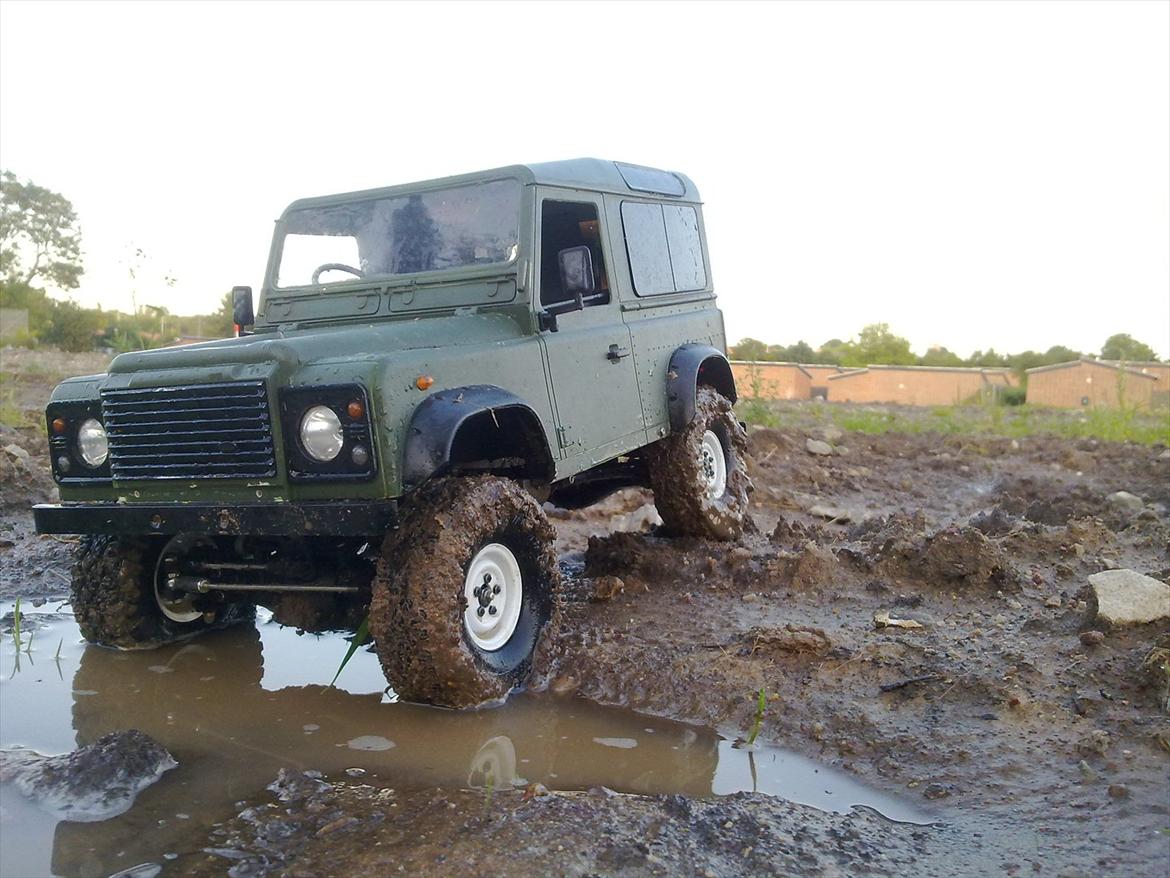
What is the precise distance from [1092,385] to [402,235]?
1735 cm

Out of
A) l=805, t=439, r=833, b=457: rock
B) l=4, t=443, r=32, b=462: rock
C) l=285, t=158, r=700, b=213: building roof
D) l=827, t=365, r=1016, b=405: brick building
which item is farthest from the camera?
l=827, t=365, r=1016, b=405: brick building

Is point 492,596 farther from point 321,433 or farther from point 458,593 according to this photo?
point 321,433

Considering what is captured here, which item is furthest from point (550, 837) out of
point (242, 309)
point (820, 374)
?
point (820, 374)

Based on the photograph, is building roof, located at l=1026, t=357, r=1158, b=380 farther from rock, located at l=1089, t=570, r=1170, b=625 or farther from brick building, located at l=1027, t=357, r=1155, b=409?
rock, located at l=1089, t=570, r=1170, b=625

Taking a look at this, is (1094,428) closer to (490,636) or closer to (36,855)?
(490,636)

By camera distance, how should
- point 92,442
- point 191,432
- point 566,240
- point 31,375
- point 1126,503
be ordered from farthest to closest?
1. point 31,375
2. point 1126,503
3. point 566,240
4. point 92,442
5. point 191,432

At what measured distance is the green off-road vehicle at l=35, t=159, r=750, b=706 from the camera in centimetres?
379

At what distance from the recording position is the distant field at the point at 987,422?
39.8ft

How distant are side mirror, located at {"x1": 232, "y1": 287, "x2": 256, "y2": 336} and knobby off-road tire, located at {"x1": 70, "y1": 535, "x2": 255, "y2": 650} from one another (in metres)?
1.34

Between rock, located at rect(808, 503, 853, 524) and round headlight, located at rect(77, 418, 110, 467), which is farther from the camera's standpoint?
rock, located at rect(808, 503, 853, 524)

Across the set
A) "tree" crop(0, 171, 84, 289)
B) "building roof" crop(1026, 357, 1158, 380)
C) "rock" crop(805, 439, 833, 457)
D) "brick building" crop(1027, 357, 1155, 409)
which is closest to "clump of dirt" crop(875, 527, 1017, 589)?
"rock" crop(805, 439, 833, 457)

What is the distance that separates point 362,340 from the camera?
412 cm

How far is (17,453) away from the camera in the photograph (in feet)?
26.7

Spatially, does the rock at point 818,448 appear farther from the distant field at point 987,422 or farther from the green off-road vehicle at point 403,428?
the green off-road vehicle at point 403,428
